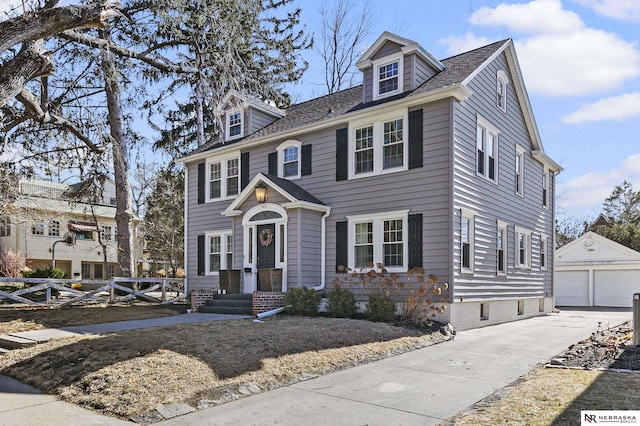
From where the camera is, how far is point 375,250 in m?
13.6

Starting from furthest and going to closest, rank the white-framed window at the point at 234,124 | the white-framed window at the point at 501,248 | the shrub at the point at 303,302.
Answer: the white-framed window at the point at 234,124 → the white-framed window at the point at 501,248 → the shrub at the point at 303,302

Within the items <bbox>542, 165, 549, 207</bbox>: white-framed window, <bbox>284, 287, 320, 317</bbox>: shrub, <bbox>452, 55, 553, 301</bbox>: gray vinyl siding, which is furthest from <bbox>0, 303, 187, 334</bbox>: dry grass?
<bbox>542, 165, 549, 207</bbox>: white-framed window

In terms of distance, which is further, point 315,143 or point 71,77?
point 315,143

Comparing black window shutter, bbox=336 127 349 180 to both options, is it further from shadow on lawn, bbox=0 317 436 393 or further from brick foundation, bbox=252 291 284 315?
shadow on lawn, bbox=0 317 436 393

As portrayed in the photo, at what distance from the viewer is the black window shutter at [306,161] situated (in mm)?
15448

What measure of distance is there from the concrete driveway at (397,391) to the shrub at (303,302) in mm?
3480

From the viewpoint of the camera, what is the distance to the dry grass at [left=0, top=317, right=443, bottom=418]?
593cm

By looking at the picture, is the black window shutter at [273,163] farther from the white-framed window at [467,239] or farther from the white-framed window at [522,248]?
the white-framed window at [522,248]

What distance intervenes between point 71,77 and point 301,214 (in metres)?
6.78

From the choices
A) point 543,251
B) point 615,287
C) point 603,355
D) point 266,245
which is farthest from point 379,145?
point 615,287

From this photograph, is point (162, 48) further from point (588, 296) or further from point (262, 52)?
point (588, 296)

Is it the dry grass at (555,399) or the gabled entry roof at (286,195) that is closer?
the dry grass at (555,399)

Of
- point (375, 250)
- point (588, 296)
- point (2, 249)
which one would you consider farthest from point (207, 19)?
point (2, 249)

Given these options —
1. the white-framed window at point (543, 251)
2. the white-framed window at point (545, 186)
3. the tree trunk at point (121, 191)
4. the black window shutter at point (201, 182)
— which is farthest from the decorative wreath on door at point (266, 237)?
the white-framed window at point (545, 186)
